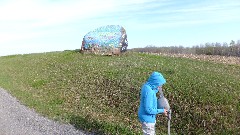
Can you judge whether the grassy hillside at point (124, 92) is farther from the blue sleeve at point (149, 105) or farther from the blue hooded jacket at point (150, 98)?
the blue sleeve at point (149, 105)

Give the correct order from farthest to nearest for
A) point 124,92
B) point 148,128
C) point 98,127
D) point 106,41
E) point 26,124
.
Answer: point 106,41, point 124,92, point 26,124, point 98,127, point 148,128

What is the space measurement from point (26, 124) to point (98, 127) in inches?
119

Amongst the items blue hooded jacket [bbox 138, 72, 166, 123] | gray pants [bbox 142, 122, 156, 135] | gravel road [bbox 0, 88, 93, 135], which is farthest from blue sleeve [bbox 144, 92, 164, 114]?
gravel road [bbox 0, 88, 93, 135]

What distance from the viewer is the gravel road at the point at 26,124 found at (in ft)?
48.5

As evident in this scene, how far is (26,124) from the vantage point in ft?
53.0

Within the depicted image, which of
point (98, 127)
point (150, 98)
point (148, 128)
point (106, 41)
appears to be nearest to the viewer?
point (150, 98)

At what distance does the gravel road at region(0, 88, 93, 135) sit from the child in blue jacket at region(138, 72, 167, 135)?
490cm

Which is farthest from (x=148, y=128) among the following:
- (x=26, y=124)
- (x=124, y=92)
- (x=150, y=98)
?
(x=124, y=92)

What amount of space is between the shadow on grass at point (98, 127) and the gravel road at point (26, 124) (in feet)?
1.17

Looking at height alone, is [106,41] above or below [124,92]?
above

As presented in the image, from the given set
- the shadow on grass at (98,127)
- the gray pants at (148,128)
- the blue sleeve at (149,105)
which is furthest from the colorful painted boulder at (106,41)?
the blue sleeve at (149,105)

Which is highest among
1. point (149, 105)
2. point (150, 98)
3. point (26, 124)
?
point (150, 98)

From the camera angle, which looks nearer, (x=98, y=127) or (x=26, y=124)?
(x=98, y=127)

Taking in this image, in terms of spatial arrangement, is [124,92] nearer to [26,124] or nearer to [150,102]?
[26,124]
